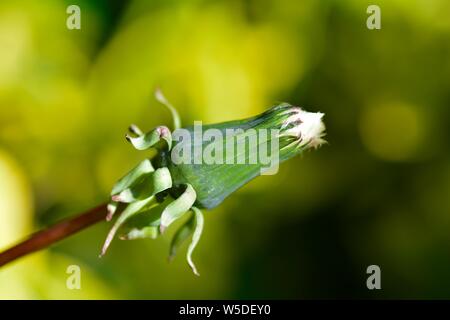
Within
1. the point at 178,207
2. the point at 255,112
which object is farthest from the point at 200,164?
the point at 255,112

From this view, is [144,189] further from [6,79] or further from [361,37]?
[361,37]

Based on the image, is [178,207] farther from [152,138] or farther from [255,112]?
[255,112]

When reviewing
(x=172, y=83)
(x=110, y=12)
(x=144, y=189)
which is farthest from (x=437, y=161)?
(x=144, y=189)

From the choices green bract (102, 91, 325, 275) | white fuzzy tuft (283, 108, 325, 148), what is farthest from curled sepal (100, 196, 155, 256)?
white fuzzy tuft (283, 108, 325, 148)

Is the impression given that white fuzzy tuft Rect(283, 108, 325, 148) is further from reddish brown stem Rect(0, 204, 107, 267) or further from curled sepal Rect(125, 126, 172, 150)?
reddish brown stem Rect(0, 204, 107, 267)

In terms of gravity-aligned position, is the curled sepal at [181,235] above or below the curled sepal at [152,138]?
Result: below

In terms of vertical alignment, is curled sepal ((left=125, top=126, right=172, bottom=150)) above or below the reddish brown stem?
above

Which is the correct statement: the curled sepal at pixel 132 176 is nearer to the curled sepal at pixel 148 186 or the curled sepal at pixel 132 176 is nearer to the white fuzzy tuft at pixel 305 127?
the curled sepal at pixel 148 186

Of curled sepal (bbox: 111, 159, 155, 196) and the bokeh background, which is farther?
the bokeh background

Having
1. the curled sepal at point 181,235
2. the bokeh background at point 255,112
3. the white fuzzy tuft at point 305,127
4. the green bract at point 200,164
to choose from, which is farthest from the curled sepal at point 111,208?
the bokeh background at point 255,112
